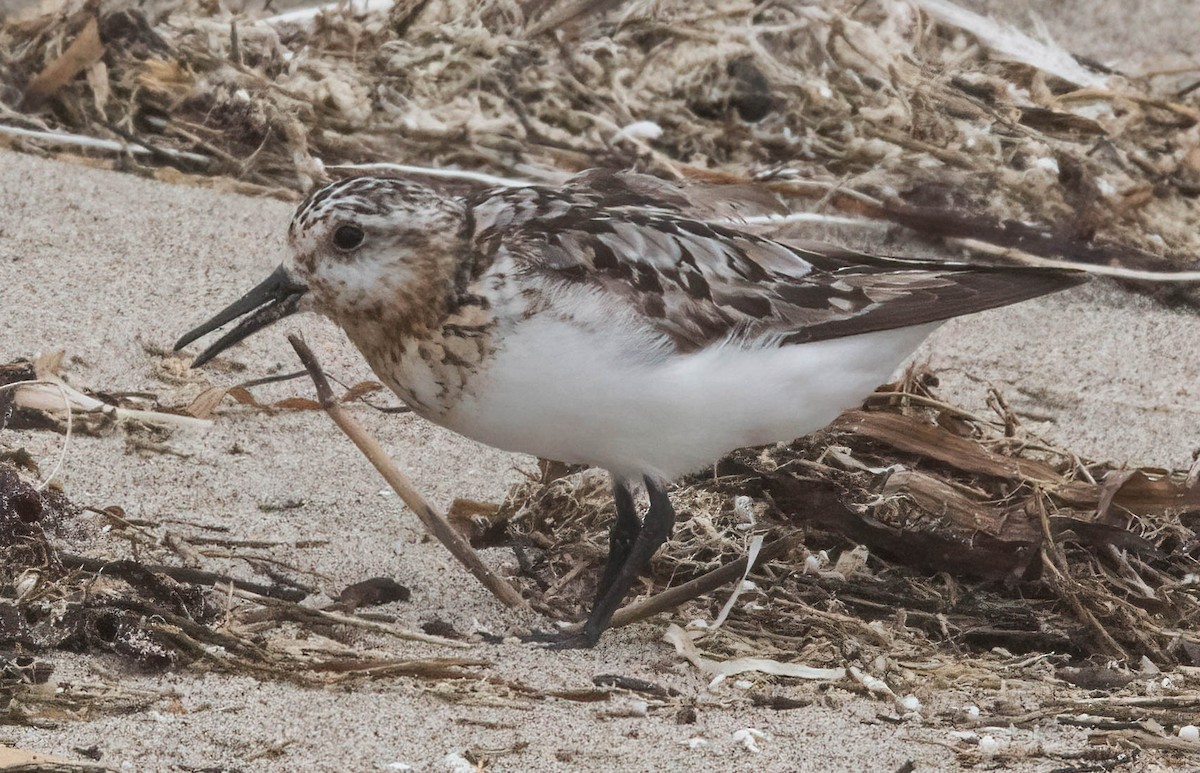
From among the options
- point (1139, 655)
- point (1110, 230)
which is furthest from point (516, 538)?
point (1110, 230)

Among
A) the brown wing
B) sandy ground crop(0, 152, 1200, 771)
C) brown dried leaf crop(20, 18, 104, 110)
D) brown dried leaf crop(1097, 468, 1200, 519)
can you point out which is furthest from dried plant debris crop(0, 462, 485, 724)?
brown dried leaf crop(20, 18, 104, 110)

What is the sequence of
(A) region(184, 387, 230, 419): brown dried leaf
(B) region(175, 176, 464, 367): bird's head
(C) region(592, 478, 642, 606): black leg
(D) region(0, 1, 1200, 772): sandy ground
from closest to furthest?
(D) region(0, 1, 1200, 772): sandy ground → (B) region(175, 176, 464, 367): bird's head → (C) region(592, 478, 642, 606): black leg → (A) region(184, 387, 230, 419): brown dried leaf

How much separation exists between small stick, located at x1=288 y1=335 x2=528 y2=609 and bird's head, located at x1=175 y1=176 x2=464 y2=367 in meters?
0.13

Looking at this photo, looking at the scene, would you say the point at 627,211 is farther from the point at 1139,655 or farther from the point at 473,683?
the point at 1139,655

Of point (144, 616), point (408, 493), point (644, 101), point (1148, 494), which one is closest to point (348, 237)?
point (408, 493)

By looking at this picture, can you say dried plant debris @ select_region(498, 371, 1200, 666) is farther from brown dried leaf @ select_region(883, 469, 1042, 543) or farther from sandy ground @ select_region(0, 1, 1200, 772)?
sandy ground @ select_region(0, 1, 1200, 772)

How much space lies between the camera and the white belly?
11.0 ft

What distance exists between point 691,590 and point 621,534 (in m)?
0.29

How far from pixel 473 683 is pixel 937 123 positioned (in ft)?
13.1

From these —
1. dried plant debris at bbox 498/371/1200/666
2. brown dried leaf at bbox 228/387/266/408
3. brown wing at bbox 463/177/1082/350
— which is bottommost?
dried plant debris at bbox 498/371/1200/666

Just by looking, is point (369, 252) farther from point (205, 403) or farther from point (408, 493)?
point (205, 403)

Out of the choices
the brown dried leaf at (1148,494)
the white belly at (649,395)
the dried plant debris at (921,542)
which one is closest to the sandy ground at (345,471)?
the dried plant debris at (921,542)

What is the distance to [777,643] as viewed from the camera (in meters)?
3.65

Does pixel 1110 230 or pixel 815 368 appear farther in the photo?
pixel 1110 230
